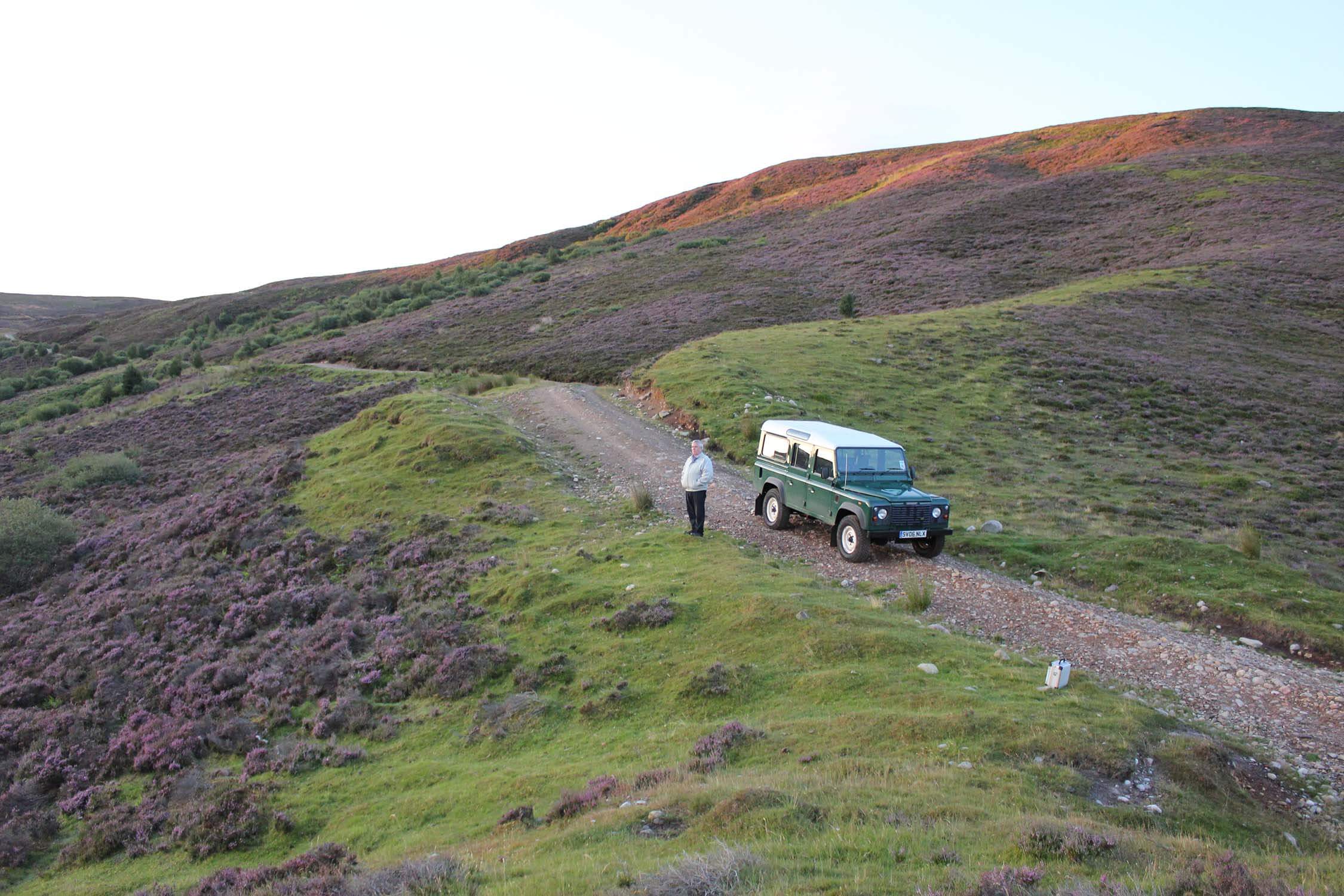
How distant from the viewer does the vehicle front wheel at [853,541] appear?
1667 cm

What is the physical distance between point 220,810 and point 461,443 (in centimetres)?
1652

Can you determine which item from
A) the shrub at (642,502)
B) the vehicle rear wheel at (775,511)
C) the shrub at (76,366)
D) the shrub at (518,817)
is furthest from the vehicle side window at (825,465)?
the shrub at (76,366)

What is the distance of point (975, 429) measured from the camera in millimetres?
29812

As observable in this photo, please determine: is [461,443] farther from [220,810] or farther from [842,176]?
[842,176]

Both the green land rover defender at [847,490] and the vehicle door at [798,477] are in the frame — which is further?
the vehicle door at [798,477]

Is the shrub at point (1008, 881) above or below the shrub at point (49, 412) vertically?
below

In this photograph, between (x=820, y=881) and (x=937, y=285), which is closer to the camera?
(x=820, y=881)

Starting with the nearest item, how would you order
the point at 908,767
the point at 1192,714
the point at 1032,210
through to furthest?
the point at 908,767 < the point at 1192,714 < the point at 1032,210

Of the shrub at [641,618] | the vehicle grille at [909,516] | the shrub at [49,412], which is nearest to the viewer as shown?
the shrub at [641,618]

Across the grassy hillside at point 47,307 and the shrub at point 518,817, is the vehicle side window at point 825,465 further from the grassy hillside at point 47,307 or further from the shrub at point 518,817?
the grassy hillside at point 47,307

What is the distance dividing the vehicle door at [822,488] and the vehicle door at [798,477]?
0.11m

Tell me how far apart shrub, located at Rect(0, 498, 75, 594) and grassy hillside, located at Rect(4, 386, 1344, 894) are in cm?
1519

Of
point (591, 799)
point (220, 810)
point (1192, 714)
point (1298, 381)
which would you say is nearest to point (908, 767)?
point (591, 799)

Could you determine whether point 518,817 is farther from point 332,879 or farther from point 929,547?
point 929,547
